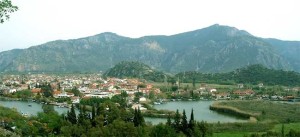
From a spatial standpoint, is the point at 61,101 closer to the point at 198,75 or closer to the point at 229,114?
the point at 229,114

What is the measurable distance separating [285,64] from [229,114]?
Result: 5947 inches

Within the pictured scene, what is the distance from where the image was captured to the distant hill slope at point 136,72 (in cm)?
11293

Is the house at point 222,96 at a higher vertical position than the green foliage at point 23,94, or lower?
lower

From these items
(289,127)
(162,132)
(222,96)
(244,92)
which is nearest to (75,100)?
(222,96)

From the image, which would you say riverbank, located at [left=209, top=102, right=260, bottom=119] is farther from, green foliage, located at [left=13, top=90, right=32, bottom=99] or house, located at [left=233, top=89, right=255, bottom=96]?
green foliage, located at [left=13, top=90, right=32, bottom=99]

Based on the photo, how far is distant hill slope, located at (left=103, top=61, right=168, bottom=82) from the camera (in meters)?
113

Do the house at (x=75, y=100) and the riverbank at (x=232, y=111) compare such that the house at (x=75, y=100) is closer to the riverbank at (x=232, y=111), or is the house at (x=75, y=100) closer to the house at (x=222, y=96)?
the riverbank at (x=232, y=111)

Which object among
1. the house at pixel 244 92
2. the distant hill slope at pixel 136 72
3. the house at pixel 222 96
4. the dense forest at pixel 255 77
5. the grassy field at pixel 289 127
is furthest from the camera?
the distant hill slope at pixel 136 72

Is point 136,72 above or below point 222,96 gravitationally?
above

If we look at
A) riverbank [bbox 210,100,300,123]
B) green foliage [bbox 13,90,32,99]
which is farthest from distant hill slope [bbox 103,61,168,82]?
riverbank [bbox 210,100,300,123]

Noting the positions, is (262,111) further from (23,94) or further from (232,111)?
(23,94)

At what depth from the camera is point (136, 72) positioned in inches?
4729

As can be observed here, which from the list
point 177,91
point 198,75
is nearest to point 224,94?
point 177,91

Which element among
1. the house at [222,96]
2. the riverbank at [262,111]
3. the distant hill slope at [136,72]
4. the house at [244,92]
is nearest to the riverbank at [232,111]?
the riverbank at [262,111]
